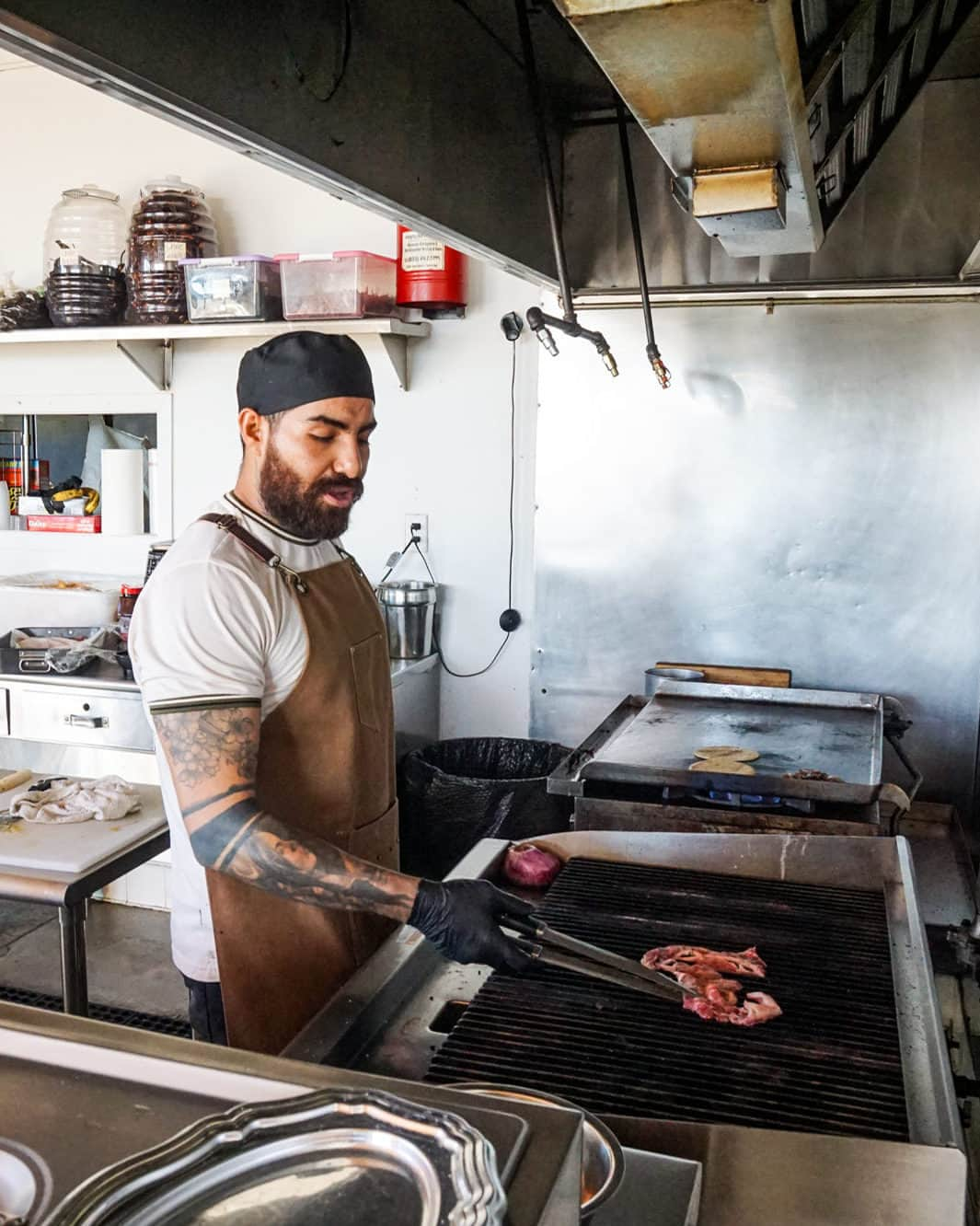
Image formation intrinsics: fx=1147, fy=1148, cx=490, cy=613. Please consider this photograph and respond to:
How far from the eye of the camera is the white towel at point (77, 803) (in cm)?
273

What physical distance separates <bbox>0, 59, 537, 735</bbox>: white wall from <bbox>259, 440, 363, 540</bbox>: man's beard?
2145 mm

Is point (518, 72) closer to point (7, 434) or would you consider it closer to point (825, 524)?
point (825, 524)

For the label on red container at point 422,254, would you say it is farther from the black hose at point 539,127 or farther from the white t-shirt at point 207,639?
the white t-shirt at point 207,639

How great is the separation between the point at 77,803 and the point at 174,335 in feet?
6.47

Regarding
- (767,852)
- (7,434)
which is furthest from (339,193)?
(7,434)

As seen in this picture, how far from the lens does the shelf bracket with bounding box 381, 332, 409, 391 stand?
4.09m

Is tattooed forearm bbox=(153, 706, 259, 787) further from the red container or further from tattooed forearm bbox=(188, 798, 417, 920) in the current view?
the red container

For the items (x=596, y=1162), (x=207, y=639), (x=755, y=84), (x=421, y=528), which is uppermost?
(x=755, y=84)

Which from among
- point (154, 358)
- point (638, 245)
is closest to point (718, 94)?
point (638, 245)

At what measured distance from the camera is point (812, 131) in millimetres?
1700

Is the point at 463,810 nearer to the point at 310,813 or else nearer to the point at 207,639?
the point at 310,813

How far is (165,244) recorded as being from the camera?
4.16 meters

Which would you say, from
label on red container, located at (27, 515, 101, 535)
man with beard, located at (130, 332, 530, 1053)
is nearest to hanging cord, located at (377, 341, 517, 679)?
label on red container, located at (27, 515, 101, 535)

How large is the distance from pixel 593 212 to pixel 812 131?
2065mm
